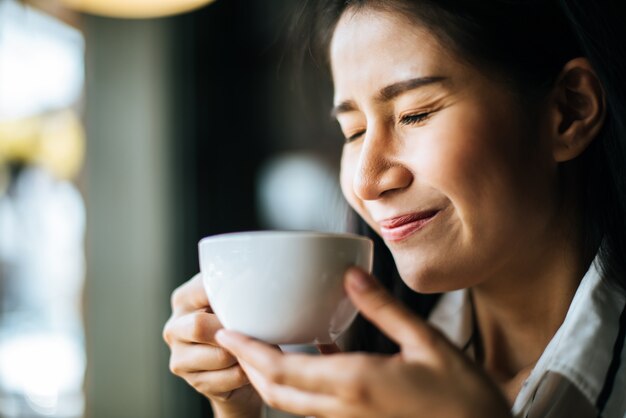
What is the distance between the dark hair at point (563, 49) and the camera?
0.89m

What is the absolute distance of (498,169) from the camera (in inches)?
34.2

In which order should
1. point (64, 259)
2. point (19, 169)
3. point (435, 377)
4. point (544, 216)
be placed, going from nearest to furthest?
point (435, 377)
point (544, 216)
point (19, 169)
point (64, 259)

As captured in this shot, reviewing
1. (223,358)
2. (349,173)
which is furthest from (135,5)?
(223,358)

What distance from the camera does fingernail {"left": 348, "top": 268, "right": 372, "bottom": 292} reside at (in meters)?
0.61

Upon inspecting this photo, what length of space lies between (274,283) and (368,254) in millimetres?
117

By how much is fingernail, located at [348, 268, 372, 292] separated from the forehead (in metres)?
0.34

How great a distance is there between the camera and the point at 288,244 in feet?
1.96

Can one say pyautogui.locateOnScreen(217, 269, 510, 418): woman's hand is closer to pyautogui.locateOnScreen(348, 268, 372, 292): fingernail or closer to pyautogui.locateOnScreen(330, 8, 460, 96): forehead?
pyautogui.locateOnScreen(348, 268, 372, 292): fingernail

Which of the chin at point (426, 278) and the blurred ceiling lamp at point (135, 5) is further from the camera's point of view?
the blurred ceiling lamp at point (135, 5)

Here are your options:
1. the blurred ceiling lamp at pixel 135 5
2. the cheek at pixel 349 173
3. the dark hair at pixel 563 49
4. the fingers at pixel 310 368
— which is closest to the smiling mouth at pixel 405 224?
the cheek at pixel 349 173

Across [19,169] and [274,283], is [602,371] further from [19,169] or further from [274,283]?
[19,169]

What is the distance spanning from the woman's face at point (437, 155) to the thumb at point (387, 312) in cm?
27

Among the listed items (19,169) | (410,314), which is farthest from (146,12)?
(410,314)

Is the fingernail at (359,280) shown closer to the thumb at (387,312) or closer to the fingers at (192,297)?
the thumb at (387,312)
